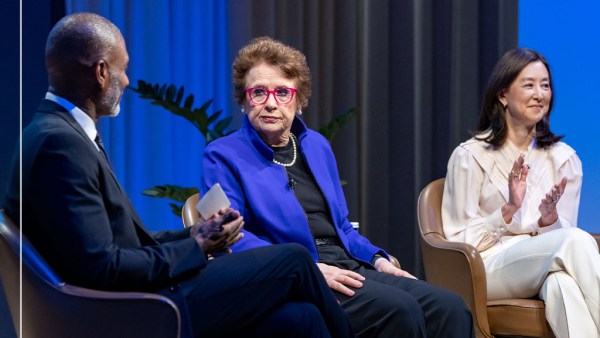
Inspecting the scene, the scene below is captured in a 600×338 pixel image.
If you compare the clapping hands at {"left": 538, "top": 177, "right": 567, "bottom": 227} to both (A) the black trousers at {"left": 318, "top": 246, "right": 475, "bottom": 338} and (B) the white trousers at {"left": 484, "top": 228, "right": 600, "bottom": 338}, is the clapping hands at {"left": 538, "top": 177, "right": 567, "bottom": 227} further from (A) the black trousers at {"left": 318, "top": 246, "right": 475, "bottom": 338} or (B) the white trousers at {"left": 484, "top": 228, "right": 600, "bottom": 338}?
(A) the black trousers at {"left": 318, "top": 246, "right": 475, "bottom": 338}

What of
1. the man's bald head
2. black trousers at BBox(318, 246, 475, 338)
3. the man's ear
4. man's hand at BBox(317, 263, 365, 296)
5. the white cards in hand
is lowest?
black trousers at BBox(318, 246, 475, 338)

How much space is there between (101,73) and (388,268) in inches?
52.6

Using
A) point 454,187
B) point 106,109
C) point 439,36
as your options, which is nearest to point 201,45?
point 439,36

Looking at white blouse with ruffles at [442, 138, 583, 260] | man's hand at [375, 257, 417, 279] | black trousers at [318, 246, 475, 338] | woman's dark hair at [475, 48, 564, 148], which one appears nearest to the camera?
black trousers at [318, 246, 475, 338]

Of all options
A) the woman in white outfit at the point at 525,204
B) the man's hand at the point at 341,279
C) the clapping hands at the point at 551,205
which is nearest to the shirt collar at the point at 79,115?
the man's hand at the point at 341,279

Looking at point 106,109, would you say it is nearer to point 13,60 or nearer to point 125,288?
point 125,288

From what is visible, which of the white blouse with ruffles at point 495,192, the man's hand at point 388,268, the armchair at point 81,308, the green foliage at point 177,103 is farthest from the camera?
the green foliage at point 177,103

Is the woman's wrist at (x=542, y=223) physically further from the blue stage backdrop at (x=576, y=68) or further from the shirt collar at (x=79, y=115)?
the shirt collar at (x=79, y=115)

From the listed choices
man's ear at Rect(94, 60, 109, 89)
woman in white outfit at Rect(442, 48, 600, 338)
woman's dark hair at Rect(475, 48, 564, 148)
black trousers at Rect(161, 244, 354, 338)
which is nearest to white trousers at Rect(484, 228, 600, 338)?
woman in white outfit at Rect(442, 48, 600, 338)

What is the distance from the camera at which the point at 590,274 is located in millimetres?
3445

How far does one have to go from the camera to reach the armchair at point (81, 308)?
1.99 metres

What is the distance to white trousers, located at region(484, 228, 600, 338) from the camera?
134 inches

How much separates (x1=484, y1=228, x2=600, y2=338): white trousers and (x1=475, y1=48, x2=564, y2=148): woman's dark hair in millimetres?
584

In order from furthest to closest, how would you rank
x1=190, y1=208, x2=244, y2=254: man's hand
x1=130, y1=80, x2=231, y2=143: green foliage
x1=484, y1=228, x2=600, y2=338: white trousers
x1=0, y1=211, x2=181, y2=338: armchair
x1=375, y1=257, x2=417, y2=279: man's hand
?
x1=130, y1=80, x2=231, y2=143: green foliage → x1=484, y1=228, x2=600, y2=338: white trousers → x1=375, y1=257, x2=417, y2=279: man's hand → x1=190, y1=208, x2=244, y2=254: man's hand → x1=0, y1=211, x2=181, y2=338: armchair
